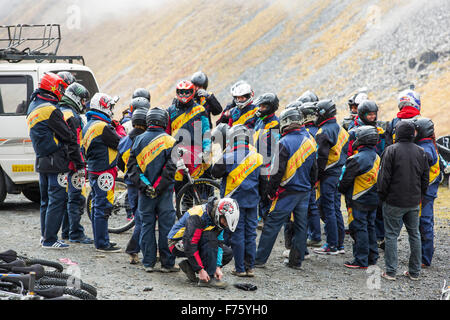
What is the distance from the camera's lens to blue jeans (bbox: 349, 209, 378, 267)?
308 inches

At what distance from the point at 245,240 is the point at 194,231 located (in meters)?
1.02

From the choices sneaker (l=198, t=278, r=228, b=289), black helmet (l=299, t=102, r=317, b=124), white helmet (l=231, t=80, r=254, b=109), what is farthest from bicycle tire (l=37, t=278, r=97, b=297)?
white helmet (l=231, t=80, r=254, b=109)

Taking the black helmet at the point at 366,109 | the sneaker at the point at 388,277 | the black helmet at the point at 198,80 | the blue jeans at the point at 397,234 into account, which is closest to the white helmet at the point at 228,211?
the blue jeans at the point at 397,234

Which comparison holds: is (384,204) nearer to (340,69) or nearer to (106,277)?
(106,277)

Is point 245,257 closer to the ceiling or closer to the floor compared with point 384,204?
closer to the floor

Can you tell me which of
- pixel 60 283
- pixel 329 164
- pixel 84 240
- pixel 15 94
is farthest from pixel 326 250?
pixel 15 94

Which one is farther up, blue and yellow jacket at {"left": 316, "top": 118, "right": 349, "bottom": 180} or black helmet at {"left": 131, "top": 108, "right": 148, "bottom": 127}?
black helmet at {"left": 131, "top": 108, "right": 148, "bottom": 127}

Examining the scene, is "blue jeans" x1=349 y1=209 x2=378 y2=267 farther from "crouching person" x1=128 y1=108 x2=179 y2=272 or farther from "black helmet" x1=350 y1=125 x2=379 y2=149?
"crouching person" x1=128 y1=108 x2=179 y2=272

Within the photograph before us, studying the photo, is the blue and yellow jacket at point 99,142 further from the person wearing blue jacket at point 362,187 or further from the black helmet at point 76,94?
the person wearing blue jacket at point 362,187

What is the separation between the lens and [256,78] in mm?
48531

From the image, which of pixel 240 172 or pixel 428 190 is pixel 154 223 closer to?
pixel 240 172

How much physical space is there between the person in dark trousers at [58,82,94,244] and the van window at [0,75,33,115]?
7.00ft
